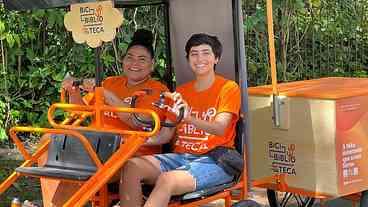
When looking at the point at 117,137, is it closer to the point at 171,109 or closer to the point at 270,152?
the point at 171,109

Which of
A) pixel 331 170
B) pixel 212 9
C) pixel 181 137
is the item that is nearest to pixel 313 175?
pixel 331 170

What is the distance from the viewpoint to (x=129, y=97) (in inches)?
190

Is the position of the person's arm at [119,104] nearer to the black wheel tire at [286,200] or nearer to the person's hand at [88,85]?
the person's hand at [88,85]

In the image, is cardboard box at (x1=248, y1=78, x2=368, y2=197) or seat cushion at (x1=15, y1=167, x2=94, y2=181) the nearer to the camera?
seat cushion at (x1=15, y1=167, x2=94, y2=181)

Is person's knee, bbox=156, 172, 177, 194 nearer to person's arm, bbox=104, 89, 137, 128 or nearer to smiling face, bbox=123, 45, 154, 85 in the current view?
person's arm, bbox=104, 89, 137, 128

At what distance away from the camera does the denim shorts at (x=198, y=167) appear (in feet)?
14.1

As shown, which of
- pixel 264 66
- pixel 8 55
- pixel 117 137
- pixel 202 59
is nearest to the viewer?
pixel 117 137

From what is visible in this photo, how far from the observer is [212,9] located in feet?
16.5

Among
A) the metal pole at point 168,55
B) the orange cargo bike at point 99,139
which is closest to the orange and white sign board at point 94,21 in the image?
the orange cargo bike at point 99,139

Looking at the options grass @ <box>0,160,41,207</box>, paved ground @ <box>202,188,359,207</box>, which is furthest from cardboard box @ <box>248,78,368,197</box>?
grass @ <box>0,160,41,207</box>

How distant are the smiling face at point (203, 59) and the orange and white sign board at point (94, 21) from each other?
601mm

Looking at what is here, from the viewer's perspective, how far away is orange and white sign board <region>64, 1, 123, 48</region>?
4.15 m

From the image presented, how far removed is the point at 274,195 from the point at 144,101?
5.01 ft

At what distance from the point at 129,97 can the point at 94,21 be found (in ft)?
2.42
